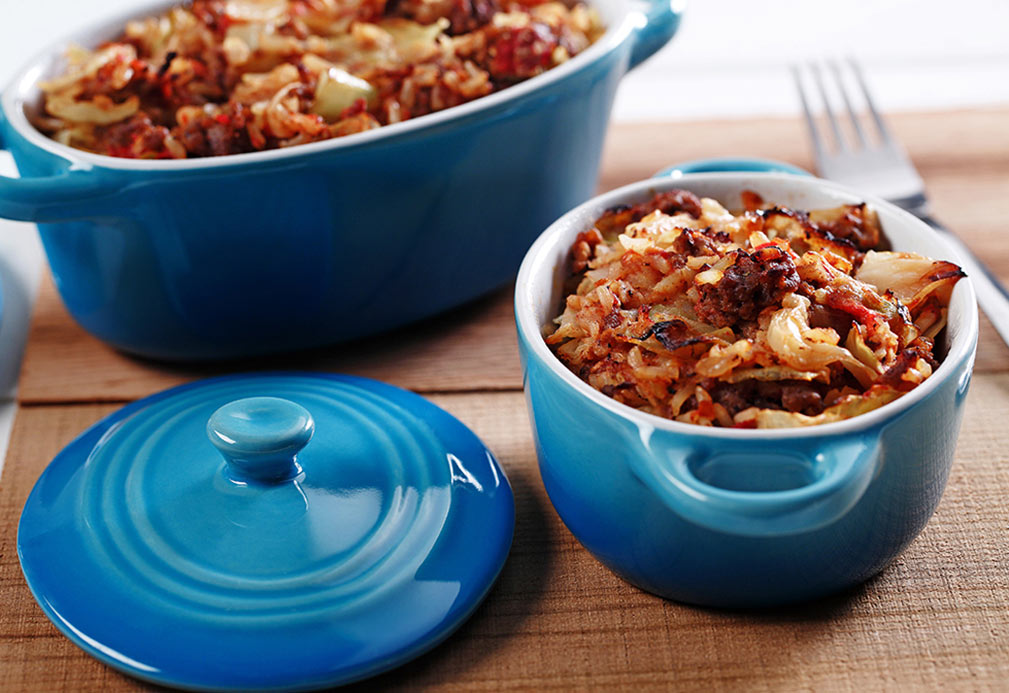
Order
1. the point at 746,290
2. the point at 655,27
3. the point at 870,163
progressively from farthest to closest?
the point at 870,163
the point at 655,27
the point at 746,290

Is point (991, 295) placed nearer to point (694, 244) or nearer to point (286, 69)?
point (694, 244)

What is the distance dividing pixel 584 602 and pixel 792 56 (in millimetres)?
1837

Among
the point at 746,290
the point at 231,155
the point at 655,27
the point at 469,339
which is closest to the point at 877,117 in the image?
the point at 655,27

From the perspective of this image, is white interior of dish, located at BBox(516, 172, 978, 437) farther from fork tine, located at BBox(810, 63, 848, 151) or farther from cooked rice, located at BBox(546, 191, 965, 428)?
fork tine, located at BBox(810, 63, 848, 151)

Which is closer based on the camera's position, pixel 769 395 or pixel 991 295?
pixel 769 395

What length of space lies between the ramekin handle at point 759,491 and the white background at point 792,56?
4.35ft

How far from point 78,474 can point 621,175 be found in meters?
1.09

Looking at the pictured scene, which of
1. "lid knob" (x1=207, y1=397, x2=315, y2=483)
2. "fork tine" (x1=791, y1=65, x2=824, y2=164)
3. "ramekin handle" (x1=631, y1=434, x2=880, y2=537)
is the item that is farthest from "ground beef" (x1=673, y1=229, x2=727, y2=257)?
"fork tine" (x1=791, y1=65, x2=824, y2=164)

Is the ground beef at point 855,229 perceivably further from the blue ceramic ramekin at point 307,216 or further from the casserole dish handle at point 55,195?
the casserole dish handle at point 55,195

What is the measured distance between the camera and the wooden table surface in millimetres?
1046

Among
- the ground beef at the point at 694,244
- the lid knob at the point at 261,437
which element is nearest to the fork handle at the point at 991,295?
the ground beef at the point at 694,244

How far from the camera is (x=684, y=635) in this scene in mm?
1083

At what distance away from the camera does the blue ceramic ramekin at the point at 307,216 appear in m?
1.31

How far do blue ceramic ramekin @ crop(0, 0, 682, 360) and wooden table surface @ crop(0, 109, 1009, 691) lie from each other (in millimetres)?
85
